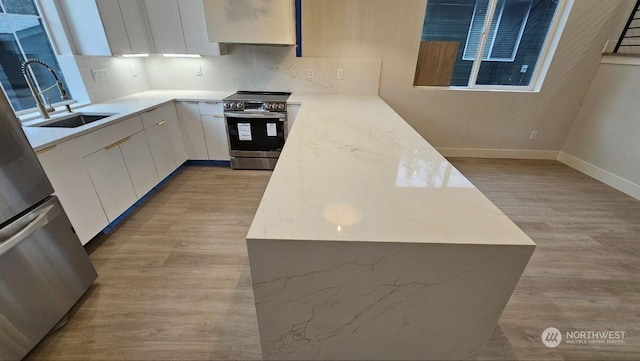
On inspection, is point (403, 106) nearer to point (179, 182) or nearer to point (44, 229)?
point (179, 182)

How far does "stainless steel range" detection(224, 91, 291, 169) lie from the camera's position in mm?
2869

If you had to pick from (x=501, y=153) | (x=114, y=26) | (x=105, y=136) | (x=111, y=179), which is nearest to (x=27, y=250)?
(x=111, y=179)

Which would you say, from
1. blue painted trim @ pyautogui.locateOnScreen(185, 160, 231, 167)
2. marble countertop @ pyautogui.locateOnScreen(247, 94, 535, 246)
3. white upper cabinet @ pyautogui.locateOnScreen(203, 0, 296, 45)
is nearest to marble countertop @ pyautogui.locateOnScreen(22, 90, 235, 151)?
white upper cabinet @ pyautogui.locateOnScreen(203, 0, 296, 45)

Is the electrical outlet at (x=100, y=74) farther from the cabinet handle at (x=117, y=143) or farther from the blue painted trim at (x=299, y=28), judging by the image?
the blue painted trim at (x=299, y=28)

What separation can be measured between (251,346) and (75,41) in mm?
2986

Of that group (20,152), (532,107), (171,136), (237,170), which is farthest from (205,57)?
(532,107)

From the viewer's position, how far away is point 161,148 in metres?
2.69

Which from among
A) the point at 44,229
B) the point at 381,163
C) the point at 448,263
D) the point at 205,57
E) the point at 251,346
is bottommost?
the point at 251,346

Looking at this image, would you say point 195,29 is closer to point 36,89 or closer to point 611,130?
point 36,89

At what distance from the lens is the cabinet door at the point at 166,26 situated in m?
2.65

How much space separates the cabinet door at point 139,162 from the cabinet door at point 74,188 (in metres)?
0.42

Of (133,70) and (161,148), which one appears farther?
(133,70)

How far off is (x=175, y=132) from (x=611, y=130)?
5058 mm

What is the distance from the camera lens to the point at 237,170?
127 inches
